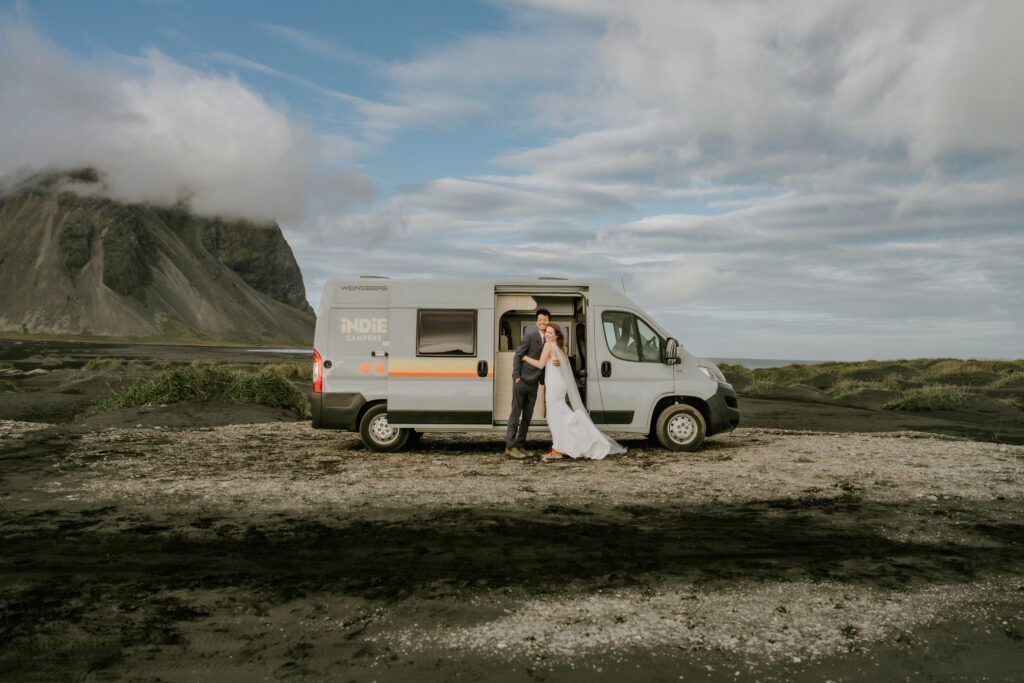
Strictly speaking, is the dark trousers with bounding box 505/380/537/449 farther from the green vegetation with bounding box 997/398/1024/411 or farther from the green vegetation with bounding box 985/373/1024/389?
the green vegetation with bounding box 985/373/1024/389

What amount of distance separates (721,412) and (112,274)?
12428cm

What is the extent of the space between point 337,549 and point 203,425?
10.7m

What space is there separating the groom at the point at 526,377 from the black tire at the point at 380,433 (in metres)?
1.79

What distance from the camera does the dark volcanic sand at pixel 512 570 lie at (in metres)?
3.93

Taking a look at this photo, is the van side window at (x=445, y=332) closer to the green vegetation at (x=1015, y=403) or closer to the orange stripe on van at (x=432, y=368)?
the orange stripe on van at (x=432, y=368)

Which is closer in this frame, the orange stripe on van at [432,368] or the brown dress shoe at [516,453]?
the brown dress shoe at [516,453]

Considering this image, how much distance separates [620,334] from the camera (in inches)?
430

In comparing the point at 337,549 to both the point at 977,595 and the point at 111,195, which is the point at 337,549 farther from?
the point at 111,195

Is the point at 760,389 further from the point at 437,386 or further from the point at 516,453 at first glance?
the point at 437,386

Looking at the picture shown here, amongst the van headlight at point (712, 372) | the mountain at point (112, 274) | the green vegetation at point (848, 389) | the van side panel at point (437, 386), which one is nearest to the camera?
the van side panel at point (437, 386)

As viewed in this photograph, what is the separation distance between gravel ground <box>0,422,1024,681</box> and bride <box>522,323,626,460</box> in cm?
82

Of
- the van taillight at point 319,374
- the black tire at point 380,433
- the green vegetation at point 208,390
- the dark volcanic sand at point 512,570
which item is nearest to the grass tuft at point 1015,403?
the dark volcanic sand at point 512,570


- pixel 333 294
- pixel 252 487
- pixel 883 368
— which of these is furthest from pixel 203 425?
pixel 883 368

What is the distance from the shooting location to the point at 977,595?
16.0 ft
